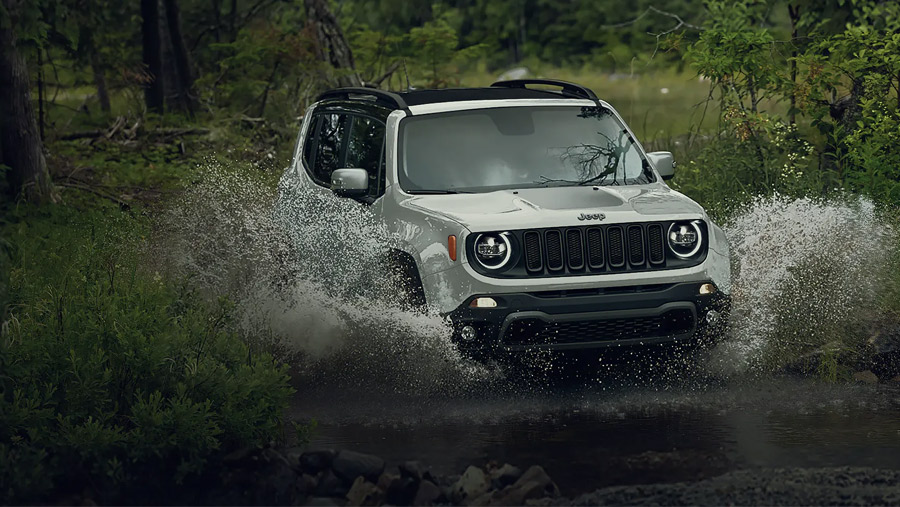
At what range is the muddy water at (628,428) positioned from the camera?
7.30 m

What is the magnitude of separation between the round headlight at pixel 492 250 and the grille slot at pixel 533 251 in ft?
0.40

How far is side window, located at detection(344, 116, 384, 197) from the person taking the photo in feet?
32.9

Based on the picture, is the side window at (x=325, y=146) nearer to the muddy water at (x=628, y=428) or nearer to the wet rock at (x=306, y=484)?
the muddy water at (x=628, y=428)

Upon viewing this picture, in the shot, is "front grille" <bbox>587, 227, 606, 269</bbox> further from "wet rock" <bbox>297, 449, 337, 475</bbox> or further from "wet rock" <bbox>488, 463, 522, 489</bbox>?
→ "wet rock" <bbox>297, 449, 337, 475</bbox>

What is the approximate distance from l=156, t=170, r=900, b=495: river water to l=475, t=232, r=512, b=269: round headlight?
484 millimetres

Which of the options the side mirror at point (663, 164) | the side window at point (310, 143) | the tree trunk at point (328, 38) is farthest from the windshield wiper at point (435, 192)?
the tree trunk at point (328, 38)

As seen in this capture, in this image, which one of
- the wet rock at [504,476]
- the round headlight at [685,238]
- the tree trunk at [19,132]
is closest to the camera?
the wet rock at [504,476]

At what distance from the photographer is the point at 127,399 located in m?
7.50

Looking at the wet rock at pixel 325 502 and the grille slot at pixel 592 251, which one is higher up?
the grille slot at pixel 592 251

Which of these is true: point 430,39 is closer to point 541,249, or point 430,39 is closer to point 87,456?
point 541,249

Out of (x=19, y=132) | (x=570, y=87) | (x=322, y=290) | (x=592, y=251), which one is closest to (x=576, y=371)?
(x=592, y=251)

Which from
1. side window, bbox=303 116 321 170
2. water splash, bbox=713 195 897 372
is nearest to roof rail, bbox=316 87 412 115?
side window, bbox=303 116 321 170

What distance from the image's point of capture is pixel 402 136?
32.7ft

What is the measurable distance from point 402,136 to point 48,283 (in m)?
3.44
